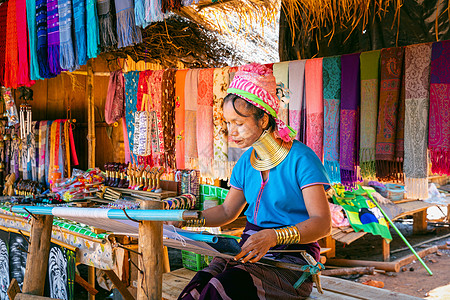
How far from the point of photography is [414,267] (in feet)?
19.3

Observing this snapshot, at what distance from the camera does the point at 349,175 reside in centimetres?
341

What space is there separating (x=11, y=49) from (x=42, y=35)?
75 cm

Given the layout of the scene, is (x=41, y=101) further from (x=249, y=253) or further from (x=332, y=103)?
(x=249, y=253)

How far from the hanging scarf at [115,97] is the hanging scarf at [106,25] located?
0.96m

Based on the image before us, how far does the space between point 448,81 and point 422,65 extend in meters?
0.21

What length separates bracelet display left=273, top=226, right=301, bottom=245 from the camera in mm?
1909

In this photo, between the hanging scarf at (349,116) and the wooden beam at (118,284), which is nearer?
the wooden beam at (118,284)

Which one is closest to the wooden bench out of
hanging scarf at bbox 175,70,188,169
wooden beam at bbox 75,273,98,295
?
wooden beam at bbox 75,273,98,295

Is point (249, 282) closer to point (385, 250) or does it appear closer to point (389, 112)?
point (389, 112)

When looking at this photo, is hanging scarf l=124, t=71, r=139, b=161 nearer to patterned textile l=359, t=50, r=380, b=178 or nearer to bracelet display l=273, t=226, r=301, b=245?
patterned textile l=359, t=50, r=380, b=178

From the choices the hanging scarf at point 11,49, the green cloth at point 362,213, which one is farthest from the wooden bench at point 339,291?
the green cloth at point 362,213

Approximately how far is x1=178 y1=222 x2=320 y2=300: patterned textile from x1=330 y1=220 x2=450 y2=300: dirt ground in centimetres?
332

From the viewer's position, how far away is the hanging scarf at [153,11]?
3.23 meters

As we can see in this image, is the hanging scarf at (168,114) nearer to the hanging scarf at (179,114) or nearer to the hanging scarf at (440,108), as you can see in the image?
the hanging scarf at (179,114)
